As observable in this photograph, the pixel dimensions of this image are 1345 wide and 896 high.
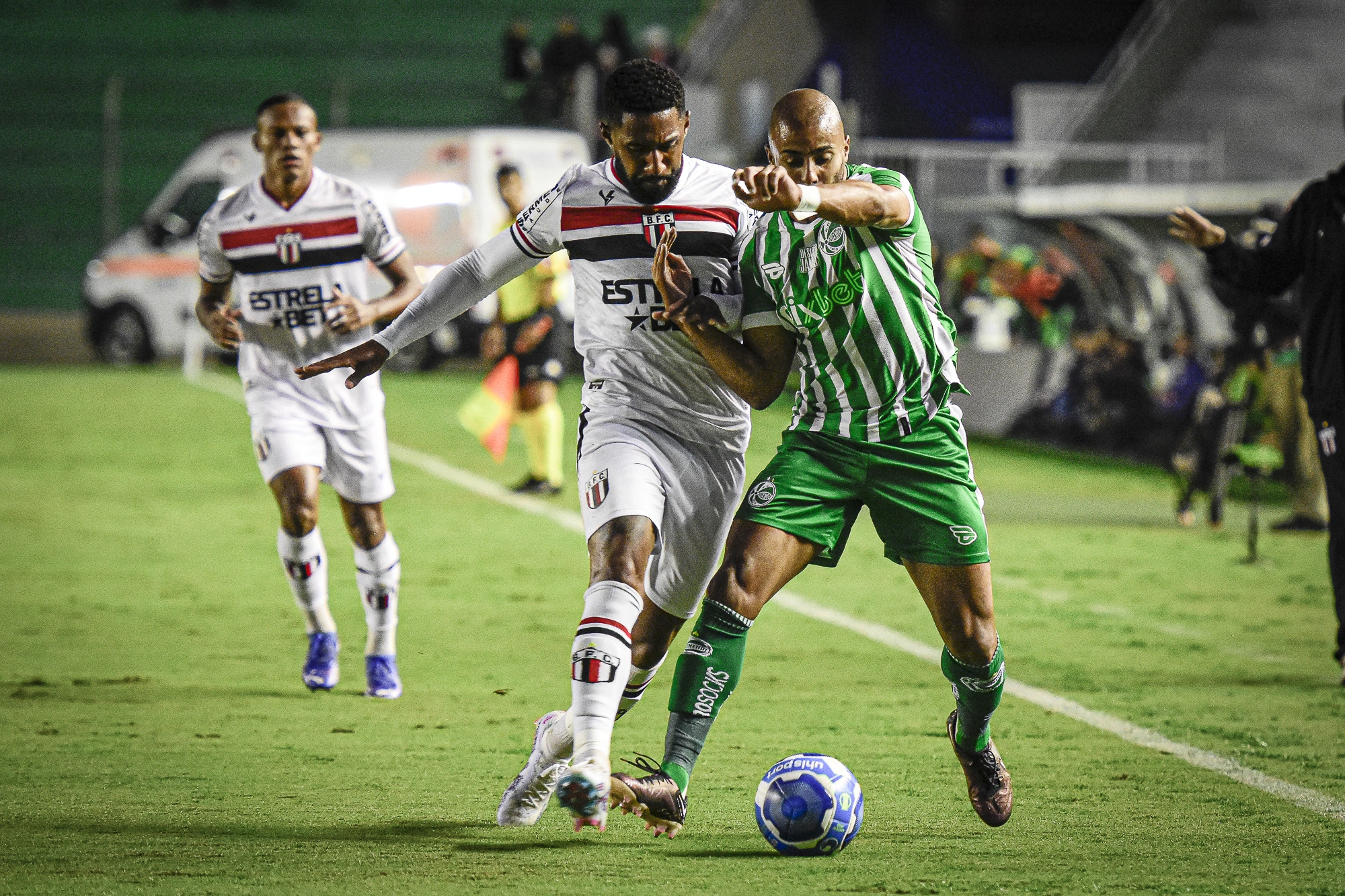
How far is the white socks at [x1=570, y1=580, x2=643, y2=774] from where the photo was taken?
15.5 feet

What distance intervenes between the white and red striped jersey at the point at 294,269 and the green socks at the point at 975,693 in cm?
301

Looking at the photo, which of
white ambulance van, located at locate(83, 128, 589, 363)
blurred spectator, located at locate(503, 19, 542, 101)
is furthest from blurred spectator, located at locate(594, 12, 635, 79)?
white ambulance van, located at locate(83, 128, 589, 363)

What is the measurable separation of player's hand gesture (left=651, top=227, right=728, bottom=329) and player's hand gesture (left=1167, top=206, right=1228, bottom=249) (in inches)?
95.2

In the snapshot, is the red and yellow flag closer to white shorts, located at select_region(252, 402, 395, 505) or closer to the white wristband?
white shorts, located at select_region(252, 402, 395, 505)

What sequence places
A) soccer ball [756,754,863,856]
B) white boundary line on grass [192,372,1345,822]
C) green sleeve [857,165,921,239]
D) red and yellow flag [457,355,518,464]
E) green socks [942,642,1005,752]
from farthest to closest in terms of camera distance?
red and yellow flag [457,355,518,464] < white boundary line on grass [192,372,1345,822] < green socks [942,642,1005,752] < green sleeve [857,165,921,239] < soccer ball [756,754,863,856]

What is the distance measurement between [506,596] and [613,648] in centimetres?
514

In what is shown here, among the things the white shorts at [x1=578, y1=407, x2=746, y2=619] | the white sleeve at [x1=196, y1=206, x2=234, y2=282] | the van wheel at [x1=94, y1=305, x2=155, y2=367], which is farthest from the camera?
the van wheel at [x1=94, y1=305, x2=155, y2=367]

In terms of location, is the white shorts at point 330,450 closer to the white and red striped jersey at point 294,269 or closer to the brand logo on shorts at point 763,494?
the white and red striped jersey at point 294,269

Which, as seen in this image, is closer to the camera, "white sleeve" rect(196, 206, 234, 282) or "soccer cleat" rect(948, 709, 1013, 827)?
"soccer cleat" rect(948, 709, 1013, 827)

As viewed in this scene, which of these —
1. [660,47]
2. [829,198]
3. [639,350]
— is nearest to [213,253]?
[639,350]

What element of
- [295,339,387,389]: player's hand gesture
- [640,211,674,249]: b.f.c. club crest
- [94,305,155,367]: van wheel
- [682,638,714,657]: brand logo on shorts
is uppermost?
[640,211,674,249]: b.f.c. club crest

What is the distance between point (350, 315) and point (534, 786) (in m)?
2.53

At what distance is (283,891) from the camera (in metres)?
4.45

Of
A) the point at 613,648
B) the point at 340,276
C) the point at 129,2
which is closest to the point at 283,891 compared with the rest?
the point at 613,648
